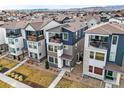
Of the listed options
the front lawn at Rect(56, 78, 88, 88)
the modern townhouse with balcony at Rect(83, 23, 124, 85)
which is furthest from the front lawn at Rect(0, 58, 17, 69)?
the modern townhouse with balcony at Rect(83, 23, 124, 85)

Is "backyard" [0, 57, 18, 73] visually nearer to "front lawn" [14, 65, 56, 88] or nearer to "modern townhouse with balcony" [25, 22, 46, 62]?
"front lawn" [14, 65, 56, 88]

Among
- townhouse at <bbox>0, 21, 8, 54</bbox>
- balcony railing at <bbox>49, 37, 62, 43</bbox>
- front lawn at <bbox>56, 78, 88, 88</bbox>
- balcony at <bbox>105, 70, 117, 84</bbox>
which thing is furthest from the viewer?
townhouse at <bbox>0, 21, 8, 54</bbox>

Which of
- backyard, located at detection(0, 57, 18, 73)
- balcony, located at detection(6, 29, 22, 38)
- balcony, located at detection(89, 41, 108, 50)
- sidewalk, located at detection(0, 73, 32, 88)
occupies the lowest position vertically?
sidewalk, located at detection(0, 73, 32, 88)

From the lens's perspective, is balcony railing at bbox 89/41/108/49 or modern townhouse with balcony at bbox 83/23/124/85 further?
balcony railing at bbox 89/41/108/49

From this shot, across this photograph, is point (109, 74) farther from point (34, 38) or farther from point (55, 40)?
point (34, 38)

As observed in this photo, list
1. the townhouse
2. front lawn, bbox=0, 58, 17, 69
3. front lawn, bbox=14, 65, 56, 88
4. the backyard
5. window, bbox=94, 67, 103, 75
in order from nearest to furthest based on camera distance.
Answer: window, bbox=94, 67, 103, 75
front lawn, bbox=14, 65, 56, 88
the backyard
front lawn, bbox=0, 58, 17, 69
the townhouse

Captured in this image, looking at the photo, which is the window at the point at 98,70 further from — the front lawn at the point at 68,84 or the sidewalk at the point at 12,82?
the sidewalk at the point at 12,82
